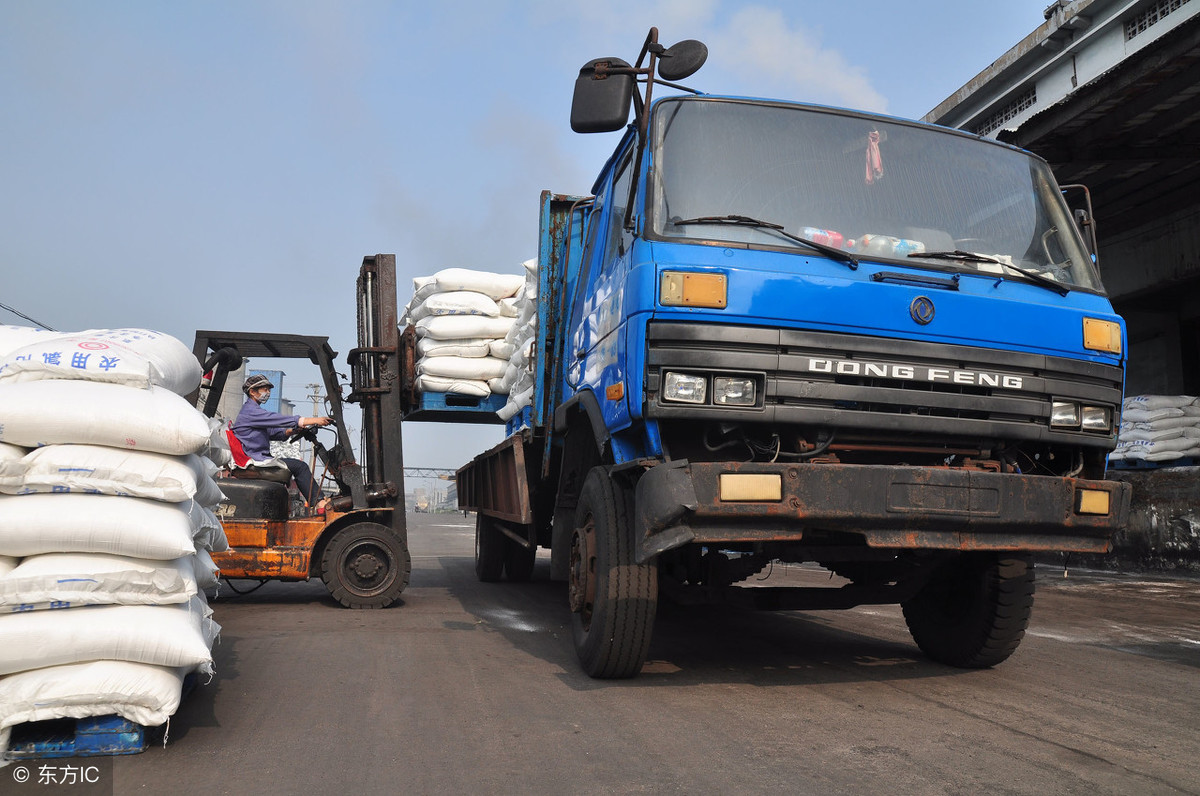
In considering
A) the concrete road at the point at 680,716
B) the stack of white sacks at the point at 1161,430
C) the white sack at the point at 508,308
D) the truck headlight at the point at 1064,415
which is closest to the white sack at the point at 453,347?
the white sack at the point at 508,308

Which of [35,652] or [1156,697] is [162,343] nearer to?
[35,652]

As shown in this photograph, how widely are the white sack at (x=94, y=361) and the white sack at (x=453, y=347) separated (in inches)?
169

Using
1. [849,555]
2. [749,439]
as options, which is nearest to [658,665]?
[849,555]

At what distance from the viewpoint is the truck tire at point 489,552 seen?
32.0 ft

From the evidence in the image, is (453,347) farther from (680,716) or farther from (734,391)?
(680,716)

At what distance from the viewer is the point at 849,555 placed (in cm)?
433

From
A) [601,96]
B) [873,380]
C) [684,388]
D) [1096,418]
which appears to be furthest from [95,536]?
[1096,418]

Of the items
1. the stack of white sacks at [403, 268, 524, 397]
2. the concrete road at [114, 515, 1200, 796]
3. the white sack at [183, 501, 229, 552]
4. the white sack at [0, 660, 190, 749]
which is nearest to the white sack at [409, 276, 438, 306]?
the stack of white sacks at [403, 268, 524, 397]

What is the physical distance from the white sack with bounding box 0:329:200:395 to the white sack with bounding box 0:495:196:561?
53 cm

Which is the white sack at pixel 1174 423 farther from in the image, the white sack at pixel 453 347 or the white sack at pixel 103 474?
the white sack at pixel 103 474

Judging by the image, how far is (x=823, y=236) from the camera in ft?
13.4

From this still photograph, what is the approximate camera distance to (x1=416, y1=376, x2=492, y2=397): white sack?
324 inches

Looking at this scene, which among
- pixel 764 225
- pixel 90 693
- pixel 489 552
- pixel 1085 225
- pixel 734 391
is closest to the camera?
pixel 90 693

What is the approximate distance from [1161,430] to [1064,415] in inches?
404
